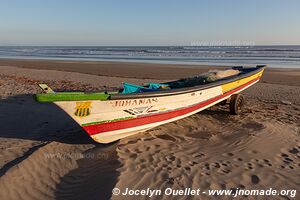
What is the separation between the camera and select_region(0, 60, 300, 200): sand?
411cm

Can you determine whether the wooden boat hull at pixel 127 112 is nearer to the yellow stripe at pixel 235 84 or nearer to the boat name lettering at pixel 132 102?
the boat name lettering at pixel 132 102

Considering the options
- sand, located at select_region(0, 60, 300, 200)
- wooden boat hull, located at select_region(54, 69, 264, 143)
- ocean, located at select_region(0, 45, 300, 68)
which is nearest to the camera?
sand, located at select_region(0, 60, 300, 200)

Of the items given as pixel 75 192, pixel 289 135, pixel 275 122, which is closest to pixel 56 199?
pixel 75 192

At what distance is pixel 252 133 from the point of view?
6.38m

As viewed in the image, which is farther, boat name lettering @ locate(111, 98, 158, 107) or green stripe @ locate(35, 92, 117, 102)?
boat name lettering @ locate(111, 98, 158, 107)

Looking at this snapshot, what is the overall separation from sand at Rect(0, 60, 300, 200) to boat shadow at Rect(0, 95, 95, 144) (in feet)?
0.07

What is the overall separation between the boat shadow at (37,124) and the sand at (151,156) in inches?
0.8

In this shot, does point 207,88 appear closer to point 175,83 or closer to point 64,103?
point 175,83

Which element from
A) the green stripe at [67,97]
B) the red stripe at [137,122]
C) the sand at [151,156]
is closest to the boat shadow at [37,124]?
the sand at [151,156]

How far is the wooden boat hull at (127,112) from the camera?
5.09m

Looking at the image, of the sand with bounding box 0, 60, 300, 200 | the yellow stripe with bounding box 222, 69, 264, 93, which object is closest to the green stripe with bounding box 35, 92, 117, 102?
the sand with bounding box 0, 60, 300, 200

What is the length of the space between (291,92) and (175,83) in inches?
246

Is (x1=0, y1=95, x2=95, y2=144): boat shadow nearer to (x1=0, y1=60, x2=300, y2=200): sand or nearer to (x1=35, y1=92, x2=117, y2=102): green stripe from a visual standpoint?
(x1=0, y1=60, x2=300, y2=200): sand

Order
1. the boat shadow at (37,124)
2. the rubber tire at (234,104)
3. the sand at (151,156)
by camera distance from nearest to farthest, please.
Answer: the sand at (151,156) → the boat shadow at (37,124) → the rubber tire at (234,104)
